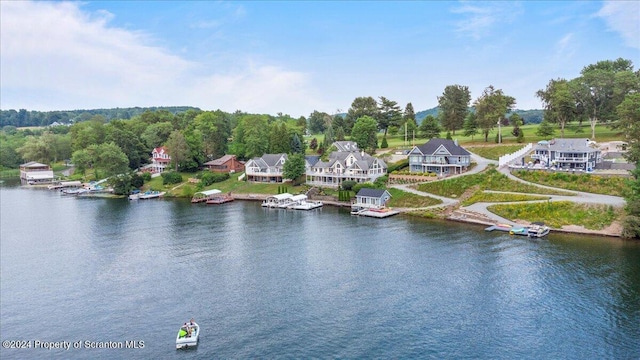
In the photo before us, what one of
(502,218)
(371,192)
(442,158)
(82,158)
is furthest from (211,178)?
(502,218)

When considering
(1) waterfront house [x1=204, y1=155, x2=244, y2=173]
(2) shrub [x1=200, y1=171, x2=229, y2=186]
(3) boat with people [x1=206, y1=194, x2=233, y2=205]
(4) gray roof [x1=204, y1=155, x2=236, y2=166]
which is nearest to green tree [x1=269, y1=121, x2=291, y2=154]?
(1) waterfront house [x1=204, y1=155, x2=244, y2=173]

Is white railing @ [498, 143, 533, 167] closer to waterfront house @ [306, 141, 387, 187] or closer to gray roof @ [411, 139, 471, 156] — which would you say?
gray roof @ [411, 139, 471, 156]

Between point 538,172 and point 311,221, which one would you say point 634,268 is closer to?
point 538,172

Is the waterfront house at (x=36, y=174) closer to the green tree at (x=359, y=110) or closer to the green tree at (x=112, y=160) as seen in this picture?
the green tree at (x=112, y=160)

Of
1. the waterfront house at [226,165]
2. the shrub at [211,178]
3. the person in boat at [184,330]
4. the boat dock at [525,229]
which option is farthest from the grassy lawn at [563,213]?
the waterfront house at [226,165]

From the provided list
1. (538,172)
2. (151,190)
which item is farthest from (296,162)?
(538,172)

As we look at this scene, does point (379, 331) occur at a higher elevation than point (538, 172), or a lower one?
lower

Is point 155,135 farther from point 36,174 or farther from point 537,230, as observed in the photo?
point 537,230
